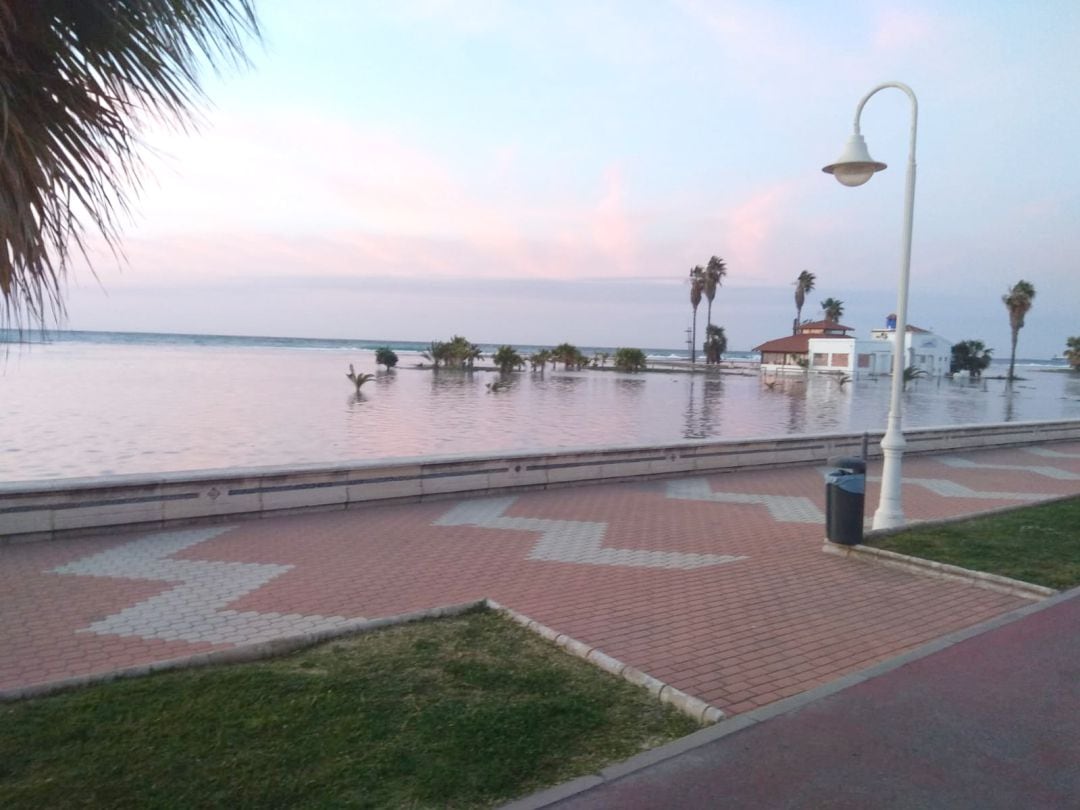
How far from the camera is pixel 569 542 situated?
8.72 meters

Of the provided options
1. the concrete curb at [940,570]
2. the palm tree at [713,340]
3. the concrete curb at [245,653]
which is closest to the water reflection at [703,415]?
the concrete curb at [940,570]

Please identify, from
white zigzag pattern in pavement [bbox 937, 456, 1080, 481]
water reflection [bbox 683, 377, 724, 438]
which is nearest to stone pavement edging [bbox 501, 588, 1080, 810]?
white zigzag pattern in pavement [bbox 937, 456, 1080, 481]

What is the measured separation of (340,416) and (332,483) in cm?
1713

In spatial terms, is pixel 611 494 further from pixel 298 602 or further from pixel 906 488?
pixel 298 602

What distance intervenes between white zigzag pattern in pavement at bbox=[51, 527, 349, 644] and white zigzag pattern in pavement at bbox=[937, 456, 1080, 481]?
1381 cm

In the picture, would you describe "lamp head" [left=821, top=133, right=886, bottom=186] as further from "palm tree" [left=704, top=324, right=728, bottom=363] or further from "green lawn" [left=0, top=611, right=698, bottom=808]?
"palm tree" [left=704, top=324, right=728, bottom=363]

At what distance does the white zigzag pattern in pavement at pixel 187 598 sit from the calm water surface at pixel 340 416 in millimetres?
2015

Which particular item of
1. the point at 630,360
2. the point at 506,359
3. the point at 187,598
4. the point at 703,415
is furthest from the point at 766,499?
the point at 630,360

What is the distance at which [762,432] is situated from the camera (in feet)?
84.5

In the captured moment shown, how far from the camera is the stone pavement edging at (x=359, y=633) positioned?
444 cm

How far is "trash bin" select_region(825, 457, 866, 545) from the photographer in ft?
26.9

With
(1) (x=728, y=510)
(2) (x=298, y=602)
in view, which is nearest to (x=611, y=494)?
(1) (x=728, y=510)

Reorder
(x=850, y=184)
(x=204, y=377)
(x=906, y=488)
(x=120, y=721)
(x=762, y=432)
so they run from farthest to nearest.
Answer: (x=204, y=377) → (x=762, y=432) → (x=906, y=488) → (x=850, y=184) → (x=120, y=721)

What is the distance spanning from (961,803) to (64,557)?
733cm
